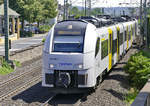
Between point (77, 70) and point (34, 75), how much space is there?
7132 mm

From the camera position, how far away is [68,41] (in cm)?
1323

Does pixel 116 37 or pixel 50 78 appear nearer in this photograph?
pixel 50 78

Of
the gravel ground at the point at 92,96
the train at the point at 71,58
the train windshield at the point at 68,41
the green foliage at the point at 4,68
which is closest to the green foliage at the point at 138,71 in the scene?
the gravel ground at the point at 92,96

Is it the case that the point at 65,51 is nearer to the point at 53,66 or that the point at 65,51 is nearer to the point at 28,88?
the point at 53,66

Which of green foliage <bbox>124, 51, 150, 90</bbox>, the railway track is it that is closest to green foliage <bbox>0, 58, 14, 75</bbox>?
the railway track

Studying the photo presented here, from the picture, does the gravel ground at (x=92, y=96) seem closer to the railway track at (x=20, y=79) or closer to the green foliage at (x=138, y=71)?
the railway track at (x=20, y=79)

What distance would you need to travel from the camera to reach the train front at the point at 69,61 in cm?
1268

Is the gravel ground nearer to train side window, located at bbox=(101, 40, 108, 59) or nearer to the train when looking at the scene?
the train

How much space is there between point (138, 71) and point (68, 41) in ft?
12.9

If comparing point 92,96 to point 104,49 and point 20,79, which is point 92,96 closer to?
point 104,49

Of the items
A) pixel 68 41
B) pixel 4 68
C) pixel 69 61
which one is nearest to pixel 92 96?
pixel 69 61

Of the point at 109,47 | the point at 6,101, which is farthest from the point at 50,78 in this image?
the point at 109,47

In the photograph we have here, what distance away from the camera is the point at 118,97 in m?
13.5

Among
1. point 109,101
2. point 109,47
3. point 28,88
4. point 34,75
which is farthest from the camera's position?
point 34,75
